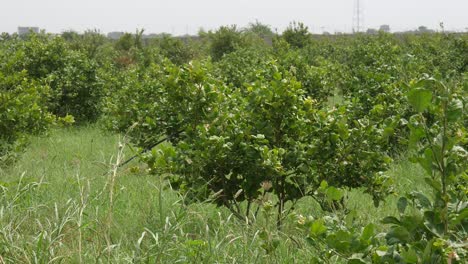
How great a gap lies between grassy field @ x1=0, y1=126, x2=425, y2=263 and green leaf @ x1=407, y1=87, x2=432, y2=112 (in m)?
0.88

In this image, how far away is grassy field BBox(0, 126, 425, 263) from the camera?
3.08 m

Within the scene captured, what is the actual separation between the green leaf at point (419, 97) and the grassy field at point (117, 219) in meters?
0.88

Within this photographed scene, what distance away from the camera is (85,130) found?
11195 millimetres

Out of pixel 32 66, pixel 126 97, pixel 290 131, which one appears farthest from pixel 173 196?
pixel 32 66

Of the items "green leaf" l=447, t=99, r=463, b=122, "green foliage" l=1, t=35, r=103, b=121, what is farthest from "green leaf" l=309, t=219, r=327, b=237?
"green foliage" l=1, t=35, r=103, b=121

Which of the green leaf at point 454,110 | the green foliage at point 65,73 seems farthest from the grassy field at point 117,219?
the green foliage at point 65,73

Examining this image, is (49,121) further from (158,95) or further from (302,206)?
(302,206)

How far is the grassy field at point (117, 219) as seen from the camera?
3.08 meters

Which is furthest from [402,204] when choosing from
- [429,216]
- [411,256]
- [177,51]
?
[177,51]

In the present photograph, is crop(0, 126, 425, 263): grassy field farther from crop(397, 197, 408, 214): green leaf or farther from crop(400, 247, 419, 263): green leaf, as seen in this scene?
crop(400, 247, 419, 263): green leaf

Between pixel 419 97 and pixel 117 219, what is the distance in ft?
11.8

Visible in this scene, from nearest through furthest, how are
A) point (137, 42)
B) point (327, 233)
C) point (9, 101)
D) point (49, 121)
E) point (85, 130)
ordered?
point (327, 233), point (9, 101), point (49, 121), point (85, 130), point (137, 42)

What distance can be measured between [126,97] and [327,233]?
6041 mm

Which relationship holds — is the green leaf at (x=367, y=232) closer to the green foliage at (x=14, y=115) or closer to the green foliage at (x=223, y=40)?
the green foliage at (x=14, y=115)
